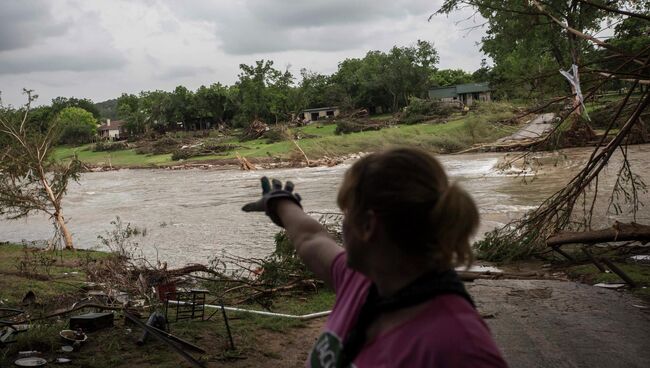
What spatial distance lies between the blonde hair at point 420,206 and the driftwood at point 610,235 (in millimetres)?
7608

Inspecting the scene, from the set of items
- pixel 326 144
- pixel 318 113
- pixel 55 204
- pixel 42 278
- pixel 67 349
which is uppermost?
pixel 318 113

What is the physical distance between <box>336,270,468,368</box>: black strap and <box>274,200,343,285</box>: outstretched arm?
1.34 feet

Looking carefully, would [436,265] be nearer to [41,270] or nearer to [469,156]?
[41,270]

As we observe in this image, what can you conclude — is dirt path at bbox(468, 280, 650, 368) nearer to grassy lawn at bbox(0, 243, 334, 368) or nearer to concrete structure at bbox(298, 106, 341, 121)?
grassy lawn at bbox(0, 243, 334, 368)

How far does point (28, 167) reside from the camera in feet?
53.2

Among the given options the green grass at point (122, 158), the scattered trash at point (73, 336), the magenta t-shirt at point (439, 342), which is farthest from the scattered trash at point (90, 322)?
the green grass at point (122, 158)

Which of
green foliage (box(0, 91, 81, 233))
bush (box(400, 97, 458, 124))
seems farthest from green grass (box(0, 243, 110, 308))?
bush (box(400, 97, 458, 124))

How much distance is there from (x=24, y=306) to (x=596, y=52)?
9.73 m

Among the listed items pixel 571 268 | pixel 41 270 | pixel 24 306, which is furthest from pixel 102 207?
pixel 571 268

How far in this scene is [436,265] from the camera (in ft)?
4.22

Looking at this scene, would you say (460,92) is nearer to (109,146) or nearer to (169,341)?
(109,146)

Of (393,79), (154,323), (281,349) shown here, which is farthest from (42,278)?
(393,79)

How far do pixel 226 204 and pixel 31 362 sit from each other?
2010cm

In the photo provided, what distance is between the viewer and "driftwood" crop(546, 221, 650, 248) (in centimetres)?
784
